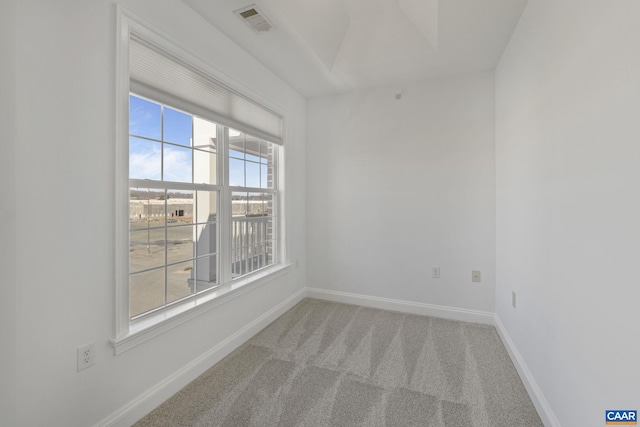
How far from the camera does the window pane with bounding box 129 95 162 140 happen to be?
1752 millimetres

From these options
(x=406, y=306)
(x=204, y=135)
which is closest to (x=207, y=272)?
(x=204, y=135)

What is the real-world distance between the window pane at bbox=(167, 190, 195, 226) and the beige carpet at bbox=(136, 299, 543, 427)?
1.17 m

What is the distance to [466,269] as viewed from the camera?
117 inches

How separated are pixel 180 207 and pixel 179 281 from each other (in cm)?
60

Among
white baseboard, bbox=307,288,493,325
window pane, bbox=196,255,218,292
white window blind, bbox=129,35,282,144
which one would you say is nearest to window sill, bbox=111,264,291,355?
window pane, bbox=196,255,218,292

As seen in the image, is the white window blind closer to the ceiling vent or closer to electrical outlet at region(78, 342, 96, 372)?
the ceiling vent

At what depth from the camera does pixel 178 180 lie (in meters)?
2.01

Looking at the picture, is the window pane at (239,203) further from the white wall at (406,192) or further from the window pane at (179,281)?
the white wall at (406,192)

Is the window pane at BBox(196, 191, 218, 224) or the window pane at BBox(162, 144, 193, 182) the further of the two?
the window pane at BBox(196, 191, 218, 224)

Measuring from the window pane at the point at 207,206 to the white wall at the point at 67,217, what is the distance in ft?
2.65

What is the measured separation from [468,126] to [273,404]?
10.2 ft

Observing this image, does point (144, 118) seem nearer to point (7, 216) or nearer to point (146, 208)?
point (146, 208)

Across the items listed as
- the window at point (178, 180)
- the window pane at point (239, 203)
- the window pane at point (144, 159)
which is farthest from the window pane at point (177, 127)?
the window pane at point (239, 203)

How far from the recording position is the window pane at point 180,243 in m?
2.00
